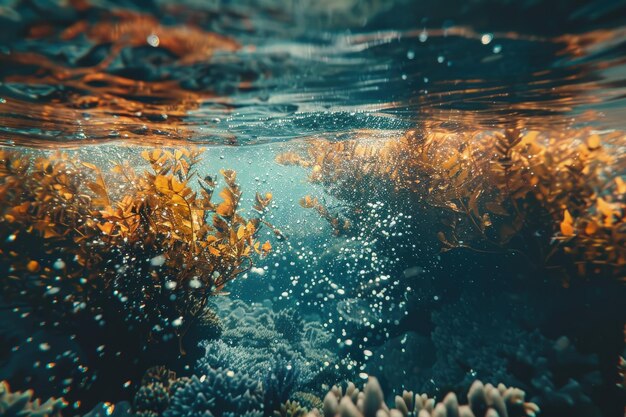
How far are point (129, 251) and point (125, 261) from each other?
0.67 feet

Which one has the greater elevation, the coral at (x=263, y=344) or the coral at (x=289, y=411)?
the coral at (x=289, y=411)

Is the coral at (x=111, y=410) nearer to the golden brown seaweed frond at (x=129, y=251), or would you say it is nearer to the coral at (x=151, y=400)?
the coral at (x=151, y=400)

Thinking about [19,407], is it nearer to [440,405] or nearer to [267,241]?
[267,241]

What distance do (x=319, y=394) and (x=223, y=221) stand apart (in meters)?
4.48

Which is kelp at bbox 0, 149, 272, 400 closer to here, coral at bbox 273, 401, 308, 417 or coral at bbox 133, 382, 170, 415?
coral at bbox 133, 382, 170, 415

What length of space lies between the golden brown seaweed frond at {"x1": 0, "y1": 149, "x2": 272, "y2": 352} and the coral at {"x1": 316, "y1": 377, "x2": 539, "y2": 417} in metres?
3.54

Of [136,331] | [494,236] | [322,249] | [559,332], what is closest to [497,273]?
[494,236]

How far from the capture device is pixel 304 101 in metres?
7.51

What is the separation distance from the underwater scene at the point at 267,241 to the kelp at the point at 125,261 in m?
0.04

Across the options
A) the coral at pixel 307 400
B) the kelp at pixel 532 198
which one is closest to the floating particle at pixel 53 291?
the coral at pixel 307 400

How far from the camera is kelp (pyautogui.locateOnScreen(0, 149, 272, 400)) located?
5.13 metres

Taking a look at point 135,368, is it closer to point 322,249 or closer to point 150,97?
point 150,97

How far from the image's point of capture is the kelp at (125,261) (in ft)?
16.8

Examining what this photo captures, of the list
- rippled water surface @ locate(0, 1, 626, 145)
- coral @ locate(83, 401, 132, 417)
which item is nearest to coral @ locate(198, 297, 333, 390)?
coral @ locate(83, 401, 132, 417)
